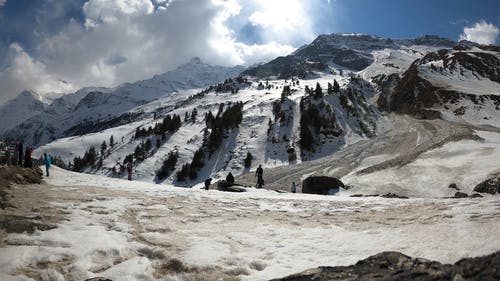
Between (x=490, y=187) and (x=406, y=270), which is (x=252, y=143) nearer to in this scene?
(x=490, y=187)

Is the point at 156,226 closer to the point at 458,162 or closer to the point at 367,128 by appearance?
the point at 458,162

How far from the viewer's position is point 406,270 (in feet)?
25.0

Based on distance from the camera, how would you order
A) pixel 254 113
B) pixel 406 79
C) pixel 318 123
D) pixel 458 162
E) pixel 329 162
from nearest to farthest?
1. pixel 458 162
2. pixel 329 162
3. pixel 318 123
4. pixel 254 113
5. pixel 406 79

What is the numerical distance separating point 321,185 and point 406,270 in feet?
98.3

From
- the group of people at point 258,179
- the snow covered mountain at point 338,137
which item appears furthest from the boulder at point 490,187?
the group of people at point 258,179

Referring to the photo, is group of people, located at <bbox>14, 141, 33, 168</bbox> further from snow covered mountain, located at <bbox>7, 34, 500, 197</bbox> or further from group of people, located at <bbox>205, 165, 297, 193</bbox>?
snow covered mountain, located at <bbox>7, 34, 500, 197</bbox>

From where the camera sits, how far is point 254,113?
113 meters

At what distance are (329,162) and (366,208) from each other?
52210 millimetres

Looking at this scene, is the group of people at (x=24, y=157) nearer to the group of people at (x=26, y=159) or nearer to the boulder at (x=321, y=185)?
the group of people at (x=26, y=159)

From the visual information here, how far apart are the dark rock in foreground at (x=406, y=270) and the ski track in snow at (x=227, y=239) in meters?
1.05

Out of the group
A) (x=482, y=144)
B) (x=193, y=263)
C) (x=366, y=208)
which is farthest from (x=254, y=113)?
(x=193, y=263)

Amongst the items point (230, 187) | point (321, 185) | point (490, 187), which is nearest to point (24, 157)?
point (230, 187)

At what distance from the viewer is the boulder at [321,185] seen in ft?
122

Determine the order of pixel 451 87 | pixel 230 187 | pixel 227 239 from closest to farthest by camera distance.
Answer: pixel 227 239 → pixel 230 187 → pixel 451 87
